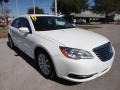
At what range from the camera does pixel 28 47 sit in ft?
18.9

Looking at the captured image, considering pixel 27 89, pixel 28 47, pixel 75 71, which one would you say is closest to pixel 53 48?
pixel 75 71

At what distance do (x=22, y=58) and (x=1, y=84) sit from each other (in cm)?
228

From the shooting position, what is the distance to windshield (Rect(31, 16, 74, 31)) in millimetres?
5687

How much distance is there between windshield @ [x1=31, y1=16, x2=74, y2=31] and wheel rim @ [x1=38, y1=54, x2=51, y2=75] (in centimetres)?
99

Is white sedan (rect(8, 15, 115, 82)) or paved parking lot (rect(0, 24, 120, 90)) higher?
white sedan (rect(8, 15, 115, 82))

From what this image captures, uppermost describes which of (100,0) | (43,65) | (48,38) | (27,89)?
(100,0)

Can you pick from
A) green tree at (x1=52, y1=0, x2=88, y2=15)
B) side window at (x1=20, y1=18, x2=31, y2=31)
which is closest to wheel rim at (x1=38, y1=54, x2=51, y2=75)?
side window at (x1=20, y1=18, x2=31, y2=31)

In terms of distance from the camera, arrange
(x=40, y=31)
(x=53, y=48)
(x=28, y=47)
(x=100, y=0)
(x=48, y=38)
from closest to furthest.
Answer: (x=53, y=48)
(x=48, y=38)
(x=40, y=31)
(x=28, y=47)
(x=100, y=0)

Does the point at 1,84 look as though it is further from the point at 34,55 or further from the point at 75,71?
the point at 75,71

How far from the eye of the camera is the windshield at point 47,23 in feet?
18.7

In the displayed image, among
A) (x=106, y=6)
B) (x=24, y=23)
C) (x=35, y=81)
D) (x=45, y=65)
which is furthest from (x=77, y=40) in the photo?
(x=106, y=6)

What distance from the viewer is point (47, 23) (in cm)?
597

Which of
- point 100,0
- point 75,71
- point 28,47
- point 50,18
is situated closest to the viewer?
point 75,71

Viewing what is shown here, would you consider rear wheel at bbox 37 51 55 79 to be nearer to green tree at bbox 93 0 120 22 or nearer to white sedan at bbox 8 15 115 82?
white sedan at bbox 8 15 115 82
